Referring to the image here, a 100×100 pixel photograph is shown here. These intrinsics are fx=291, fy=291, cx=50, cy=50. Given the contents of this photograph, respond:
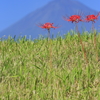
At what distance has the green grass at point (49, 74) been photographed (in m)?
3.57

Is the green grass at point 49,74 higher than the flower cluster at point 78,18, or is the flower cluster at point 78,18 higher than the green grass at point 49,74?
the flower cluster at point 78,18

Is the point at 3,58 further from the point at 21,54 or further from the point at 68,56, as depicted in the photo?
the point at 68,56

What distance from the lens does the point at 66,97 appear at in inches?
140

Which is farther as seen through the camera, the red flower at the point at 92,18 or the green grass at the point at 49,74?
the red flower at the point at 92,18

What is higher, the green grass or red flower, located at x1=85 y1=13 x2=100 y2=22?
red flower, located at x1=85 y1=13 x2=100 y2=22

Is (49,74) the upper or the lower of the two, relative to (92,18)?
lower

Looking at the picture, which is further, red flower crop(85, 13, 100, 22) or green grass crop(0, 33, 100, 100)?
red flower crop(85, 13, 100, 22)

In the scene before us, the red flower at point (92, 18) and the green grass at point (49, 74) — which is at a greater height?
the red flower at point (92, 18)

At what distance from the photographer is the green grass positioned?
3.57 m

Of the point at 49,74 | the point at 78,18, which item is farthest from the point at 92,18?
the point at 49,74

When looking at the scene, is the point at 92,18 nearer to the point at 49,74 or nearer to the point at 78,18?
the point at 78,18

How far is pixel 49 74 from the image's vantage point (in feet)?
13.8

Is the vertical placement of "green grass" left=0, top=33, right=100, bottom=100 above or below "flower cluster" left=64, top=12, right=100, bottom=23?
below

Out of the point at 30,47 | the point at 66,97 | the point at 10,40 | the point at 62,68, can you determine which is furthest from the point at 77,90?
the point at 10,40
